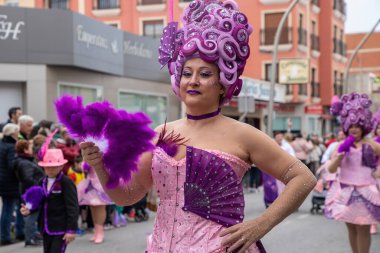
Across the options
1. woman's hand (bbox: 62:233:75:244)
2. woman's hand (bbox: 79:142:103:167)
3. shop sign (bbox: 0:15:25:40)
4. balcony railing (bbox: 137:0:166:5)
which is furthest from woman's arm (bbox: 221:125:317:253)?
balcony railing (bbox: 137:0:166:5)

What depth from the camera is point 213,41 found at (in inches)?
117

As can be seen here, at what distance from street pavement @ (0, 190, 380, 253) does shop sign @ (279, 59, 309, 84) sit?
63.1ft

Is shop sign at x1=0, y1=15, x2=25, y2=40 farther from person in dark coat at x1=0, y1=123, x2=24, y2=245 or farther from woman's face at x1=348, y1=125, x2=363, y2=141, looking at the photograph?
woman's face at x1=348, y1=125, x2=363, y2=141

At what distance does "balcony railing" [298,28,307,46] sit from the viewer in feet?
125

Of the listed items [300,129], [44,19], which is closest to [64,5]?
[300,129]

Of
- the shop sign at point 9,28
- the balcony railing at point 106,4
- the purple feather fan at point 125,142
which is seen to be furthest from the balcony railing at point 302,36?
the purple feather fan at point 125,142

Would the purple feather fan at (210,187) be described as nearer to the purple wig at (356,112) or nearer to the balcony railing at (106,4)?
the purple wig at (356,112)

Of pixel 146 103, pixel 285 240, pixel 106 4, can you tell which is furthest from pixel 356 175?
pixel 106 4

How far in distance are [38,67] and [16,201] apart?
8.25m

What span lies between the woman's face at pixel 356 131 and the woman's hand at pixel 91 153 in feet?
14.8

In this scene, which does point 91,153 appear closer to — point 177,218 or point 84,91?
point 177,218

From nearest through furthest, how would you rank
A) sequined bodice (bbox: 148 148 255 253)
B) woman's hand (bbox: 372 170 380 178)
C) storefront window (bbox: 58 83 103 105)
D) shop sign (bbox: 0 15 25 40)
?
sequined bodice (bbox: 148 148 255 253)
woman's hand (bbox: 372 170 380 178)
shop sign (bbox: 0 15 25 40)
storefront window (bbox: 58 83 103 105)

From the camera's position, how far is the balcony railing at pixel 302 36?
125 ft

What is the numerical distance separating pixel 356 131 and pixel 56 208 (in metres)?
3.31
